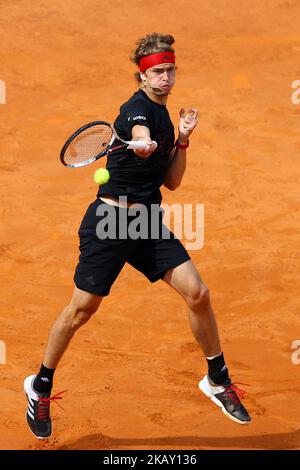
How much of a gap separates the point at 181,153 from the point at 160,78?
545 mm

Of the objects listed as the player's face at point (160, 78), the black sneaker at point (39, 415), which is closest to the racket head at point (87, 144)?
the player's face at point (160, 78)

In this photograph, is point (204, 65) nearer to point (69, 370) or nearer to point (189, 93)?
point (189, 93)

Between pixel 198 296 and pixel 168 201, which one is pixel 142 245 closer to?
pixel 198 296

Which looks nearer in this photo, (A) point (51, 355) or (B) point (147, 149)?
(B) point (147, 149)

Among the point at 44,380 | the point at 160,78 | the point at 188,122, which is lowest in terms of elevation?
the point at 44,380

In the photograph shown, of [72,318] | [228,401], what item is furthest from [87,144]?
[228,401]

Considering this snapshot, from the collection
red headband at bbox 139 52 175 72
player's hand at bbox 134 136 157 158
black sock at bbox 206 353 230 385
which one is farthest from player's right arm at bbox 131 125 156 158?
black sock at bbox 206 353 230 385

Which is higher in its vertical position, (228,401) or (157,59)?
(157,59)

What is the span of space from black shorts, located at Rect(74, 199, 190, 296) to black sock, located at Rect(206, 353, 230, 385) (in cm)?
71

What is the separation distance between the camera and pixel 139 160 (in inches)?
254

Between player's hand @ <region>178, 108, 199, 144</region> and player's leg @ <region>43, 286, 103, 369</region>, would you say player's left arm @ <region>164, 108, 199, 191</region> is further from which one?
player's leg @ <region>43, 286, 103, 369</region>

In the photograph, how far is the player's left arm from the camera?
657cm

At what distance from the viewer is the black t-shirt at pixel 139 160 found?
6.38 metres

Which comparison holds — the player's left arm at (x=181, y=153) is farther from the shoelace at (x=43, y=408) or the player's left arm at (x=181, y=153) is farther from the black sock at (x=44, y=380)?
the shoelace at (x=43, y=408)
